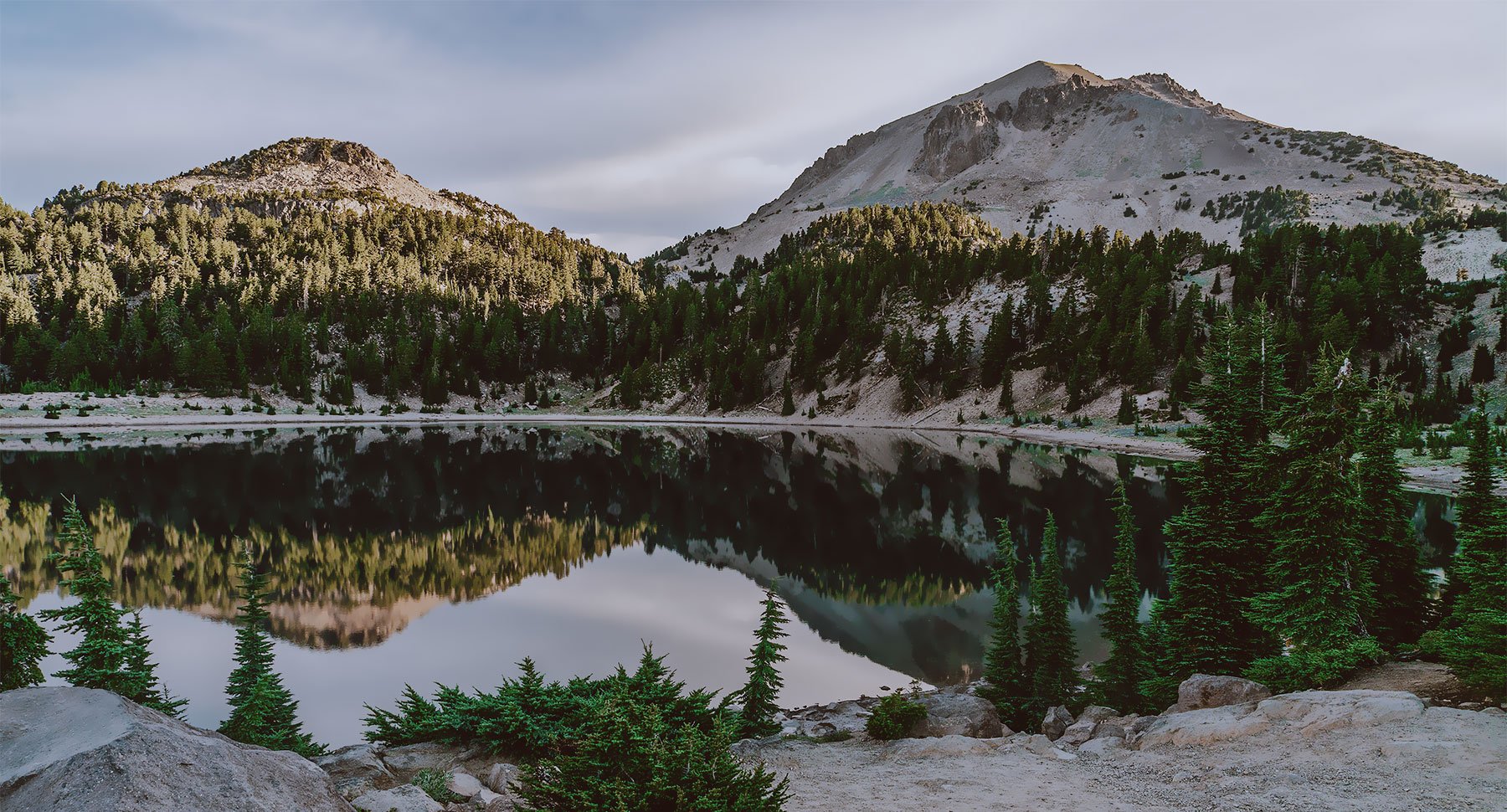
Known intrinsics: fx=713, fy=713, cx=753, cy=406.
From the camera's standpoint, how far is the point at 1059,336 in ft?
340

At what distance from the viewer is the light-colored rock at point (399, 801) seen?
8047 millimetres

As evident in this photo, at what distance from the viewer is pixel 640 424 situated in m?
118

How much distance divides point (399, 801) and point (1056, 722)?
1207cm

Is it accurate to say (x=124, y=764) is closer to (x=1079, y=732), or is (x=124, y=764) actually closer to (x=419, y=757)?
(x=419, y=757)

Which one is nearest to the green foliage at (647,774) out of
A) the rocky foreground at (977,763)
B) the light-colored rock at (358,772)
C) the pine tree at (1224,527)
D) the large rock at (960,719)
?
the rocky foreground at (977,763)

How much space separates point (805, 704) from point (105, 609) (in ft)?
45.9

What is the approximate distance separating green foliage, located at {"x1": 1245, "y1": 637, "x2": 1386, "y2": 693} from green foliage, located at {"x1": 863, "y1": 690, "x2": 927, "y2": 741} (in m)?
6.59

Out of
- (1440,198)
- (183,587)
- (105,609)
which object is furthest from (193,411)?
(1440,198)

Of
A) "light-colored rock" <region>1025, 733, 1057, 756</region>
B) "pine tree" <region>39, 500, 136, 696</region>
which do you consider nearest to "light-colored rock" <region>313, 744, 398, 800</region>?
"pine tree" <region>39, 500, 136, 696</region>

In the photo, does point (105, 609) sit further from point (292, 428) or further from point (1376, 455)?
point (292, 428)

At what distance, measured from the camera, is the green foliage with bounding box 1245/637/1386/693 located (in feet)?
42.2

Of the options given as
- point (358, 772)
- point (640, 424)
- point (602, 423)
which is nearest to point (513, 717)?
point (358, 772)

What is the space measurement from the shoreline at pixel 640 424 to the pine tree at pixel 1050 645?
142ft

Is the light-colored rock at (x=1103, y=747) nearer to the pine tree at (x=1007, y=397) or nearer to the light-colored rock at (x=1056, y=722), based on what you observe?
the light-colored rock at (x=1056, y=722)
